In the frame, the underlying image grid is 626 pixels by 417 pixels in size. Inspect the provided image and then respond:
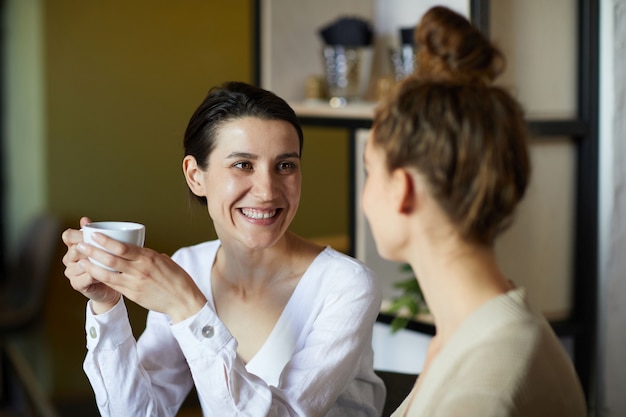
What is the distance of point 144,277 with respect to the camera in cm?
127

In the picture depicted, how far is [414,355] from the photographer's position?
2.57m

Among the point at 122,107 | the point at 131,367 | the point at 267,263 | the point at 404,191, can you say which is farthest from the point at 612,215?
the point at 122,107

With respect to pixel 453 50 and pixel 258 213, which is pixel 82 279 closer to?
pixel 258 213

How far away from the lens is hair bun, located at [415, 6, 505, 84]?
1066mm

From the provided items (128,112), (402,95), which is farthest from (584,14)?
(128,112)

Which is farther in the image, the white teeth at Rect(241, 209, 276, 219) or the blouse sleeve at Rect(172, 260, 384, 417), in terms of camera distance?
the white teeth at Rect(241, 209, 276, 219)

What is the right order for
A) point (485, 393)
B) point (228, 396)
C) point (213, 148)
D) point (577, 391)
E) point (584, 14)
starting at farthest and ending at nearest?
point (584, 14), point (213, 148), point (228, 396), point (577, 391), point (485, 393)

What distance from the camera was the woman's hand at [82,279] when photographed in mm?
1315

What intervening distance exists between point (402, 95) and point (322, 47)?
1.75 metres

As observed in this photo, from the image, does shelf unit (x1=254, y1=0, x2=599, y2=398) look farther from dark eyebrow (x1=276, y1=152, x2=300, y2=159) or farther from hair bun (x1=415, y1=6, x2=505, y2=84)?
hair bun (x1=415, y1=6, x2=505, y2=84)

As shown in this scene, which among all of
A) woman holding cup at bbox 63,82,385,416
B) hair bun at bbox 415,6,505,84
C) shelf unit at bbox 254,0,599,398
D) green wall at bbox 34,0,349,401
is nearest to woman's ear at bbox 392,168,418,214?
hair bun at bbox 415,6,505,84

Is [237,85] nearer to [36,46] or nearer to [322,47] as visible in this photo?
[322,47]

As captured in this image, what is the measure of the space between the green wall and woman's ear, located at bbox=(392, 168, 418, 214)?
359 cm

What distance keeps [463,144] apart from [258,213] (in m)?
0.57
